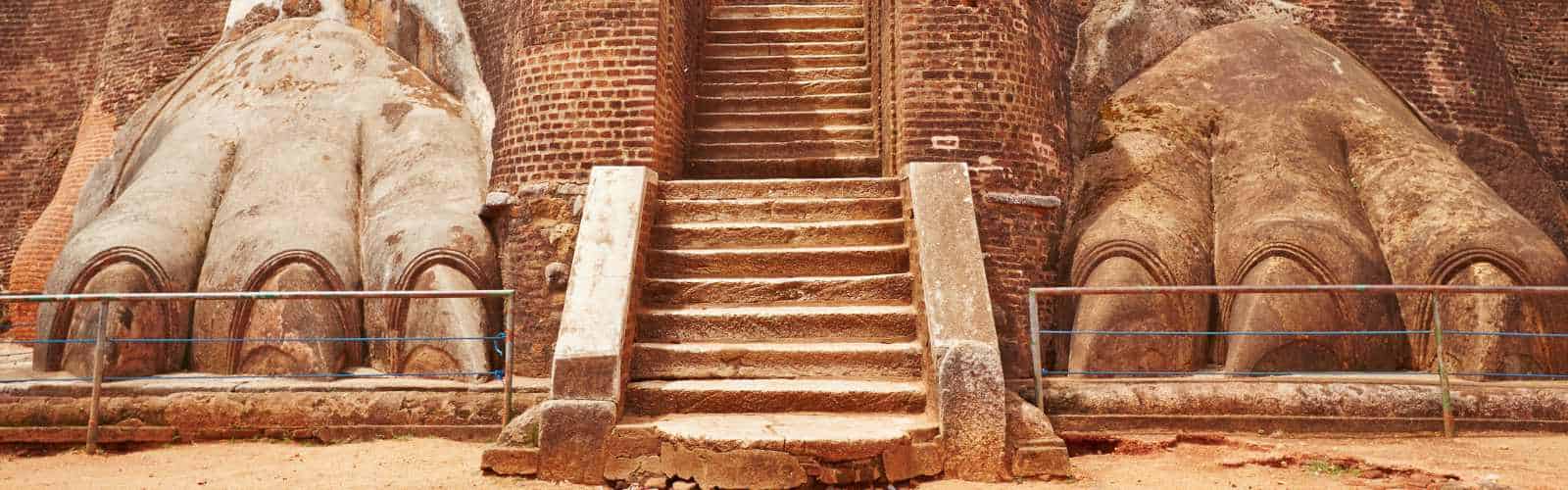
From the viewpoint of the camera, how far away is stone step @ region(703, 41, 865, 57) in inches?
389

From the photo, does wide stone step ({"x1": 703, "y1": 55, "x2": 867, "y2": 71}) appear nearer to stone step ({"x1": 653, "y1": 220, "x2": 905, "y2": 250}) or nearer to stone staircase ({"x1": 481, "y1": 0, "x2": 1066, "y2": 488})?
stone staircase ({"x1": 481, "y1": 0, "x2": 1066, "y2": 488})

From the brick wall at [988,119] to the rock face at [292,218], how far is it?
3.52 m

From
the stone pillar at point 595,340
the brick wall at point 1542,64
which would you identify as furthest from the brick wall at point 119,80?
the brick wall at point 1542,64

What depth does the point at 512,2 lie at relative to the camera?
9.39 metres

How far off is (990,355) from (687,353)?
5.39ft

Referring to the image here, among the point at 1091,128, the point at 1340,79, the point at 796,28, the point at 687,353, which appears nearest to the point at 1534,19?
the point at 1340,79

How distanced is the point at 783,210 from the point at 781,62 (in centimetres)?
284

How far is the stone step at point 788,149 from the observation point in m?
9.03

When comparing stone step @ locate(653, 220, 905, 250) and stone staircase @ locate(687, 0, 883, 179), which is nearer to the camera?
stone step @ locate(653, 220, 905, 250)

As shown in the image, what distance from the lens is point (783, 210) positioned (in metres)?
7.34

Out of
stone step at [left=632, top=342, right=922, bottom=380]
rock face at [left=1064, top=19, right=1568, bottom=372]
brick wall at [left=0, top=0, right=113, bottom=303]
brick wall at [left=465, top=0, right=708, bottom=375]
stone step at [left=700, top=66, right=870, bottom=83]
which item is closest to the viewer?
stone step at [left=632, top=342, right=922, bottom=380]

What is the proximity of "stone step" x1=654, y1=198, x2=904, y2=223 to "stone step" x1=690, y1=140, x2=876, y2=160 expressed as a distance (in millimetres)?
1725

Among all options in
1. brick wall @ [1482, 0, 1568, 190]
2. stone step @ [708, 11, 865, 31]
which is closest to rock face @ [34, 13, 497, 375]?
stone step @ [708, 11, 865, 31]

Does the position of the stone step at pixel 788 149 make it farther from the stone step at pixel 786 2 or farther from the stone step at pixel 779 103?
the stone step at pixel 786 2
